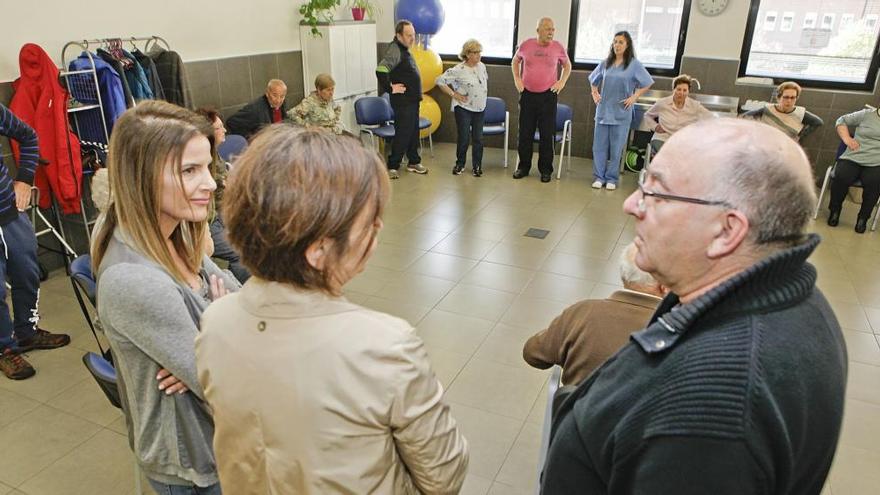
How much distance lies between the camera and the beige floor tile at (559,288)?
13.2ft

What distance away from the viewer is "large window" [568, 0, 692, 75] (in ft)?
22.9

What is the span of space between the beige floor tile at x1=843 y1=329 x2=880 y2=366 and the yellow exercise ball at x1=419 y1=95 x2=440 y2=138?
17.3 ft

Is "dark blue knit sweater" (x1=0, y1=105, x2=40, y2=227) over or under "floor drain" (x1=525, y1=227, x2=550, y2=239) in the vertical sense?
over

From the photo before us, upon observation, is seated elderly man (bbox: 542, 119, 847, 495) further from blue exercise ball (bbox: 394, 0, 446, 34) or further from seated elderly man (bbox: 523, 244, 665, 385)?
blue exercise ball (bbox: 394, 0, 446, 34)

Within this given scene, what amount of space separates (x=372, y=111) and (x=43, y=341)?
448 cm

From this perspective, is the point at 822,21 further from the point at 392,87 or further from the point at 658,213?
the point at 658,213

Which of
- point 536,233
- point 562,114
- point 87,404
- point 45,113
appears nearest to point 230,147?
point 45,113

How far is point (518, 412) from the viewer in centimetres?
285

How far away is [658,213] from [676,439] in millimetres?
379

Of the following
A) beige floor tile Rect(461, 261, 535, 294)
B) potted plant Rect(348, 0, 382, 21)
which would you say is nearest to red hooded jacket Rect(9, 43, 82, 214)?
beige floor tile Rect(461, 261, 535, 294)

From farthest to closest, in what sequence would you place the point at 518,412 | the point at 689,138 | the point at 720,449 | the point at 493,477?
the point at 518,412
the point at 493,477
the point at 689,138
the point at 720,449

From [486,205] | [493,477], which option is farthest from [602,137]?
[493,477]

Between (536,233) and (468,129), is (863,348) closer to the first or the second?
(536,233)

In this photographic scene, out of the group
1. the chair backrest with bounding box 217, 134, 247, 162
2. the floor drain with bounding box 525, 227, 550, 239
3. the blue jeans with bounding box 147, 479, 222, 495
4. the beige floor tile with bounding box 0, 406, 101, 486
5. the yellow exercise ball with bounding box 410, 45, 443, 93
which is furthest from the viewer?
the yellow exercise ball with bounding box 410, 45, 443, 93
